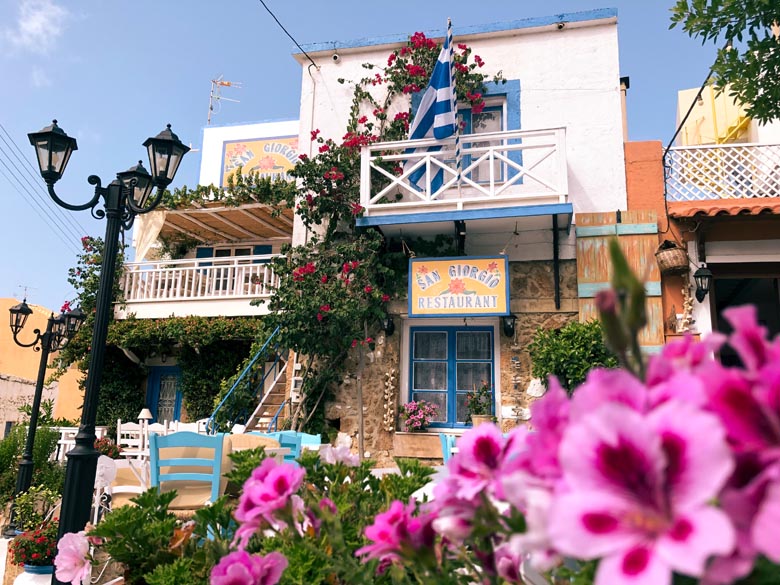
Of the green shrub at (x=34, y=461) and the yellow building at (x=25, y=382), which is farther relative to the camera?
the yellow building at (x=25, y=382)

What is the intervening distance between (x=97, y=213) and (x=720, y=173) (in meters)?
8.01

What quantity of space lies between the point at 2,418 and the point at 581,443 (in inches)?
909

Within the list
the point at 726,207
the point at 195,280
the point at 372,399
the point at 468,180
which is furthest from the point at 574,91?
the point at 195,280

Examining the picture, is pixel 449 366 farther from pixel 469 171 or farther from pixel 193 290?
pixel 193 290

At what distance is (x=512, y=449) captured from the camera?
725 millimetres

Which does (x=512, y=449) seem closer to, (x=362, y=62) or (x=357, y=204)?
(x=357, y=204)

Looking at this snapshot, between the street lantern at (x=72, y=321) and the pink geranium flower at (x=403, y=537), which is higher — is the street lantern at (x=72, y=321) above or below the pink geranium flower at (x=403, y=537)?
above

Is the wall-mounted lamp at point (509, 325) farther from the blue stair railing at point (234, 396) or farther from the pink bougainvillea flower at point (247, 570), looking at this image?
the pink bougainvillea flower at point (247, 570)

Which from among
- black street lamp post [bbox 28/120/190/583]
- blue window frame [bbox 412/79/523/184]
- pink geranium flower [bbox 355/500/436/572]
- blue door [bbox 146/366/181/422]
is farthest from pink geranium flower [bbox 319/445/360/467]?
blue door [bbox 146/366/181/422]

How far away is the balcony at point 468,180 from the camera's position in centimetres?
784

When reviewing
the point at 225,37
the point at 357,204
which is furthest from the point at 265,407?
the point at 225,37

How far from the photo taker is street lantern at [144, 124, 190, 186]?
498 cm

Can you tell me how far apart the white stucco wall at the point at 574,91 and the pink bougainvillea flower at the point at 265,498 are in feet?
26.6

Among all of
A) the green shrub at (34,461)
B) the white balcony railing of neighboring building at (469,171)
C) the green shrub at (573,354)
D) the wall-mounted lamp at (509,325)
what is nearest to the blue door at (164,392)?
the green shrub at (34,461)
